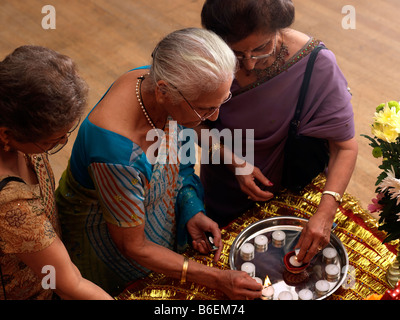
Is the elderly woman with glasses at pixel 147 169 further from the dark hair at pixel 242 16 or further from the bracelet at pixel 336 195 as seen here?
the bracelet at pixel 336 195

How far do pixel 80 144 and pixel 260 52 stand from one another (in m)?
0.74

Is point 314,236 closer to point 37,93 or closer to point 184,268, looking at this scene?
point 184,268

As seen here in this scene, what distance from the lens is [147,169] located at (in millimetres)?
1797

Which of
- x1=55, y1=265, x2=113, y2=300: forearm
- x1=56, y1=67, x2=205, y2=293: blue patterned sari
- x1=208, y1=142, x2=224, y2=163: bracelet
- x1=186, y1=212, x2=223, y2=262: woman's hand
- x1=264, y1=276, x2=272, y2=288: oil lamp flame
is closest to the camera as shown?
x1=55, y1=265, x2=113, y2=300: forearm

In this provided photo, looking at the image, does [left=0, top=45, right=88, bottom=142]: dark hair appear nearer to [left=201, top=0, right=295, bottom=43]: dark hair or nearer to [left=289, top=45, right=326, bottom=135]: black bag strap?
[left=201, top=0, right=295, bottom=43]: dark hair

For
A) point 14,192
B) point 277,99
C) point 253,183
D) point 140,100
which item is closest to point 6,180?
point 14,192

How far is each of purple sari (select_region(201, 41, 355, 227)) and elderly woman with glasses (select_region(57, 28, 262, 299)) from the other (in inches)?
11.7

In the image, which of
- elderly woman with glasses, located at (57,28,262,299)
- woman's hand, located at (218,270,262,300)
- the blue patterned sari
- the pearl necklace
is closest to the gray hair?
elderly woman with glasses, located at (57,28,262,299)

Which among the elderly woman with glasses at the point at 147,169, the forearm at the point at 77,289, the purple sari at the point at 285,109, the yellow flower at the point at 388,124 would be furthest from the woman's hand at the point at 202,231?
the yellow flower at the point at 388,124

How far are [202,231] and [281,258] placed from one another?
13.4 inches

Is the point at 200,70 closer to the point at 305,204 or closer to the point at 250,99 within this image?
the point at 250,99

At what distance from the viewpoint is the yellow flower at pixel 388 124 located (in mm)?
1692

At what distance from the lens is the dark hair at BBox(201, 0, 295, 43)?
1.84 metres

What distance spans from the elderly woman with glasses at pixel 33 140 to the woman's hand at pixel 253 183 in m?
0.77
